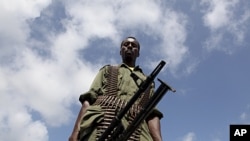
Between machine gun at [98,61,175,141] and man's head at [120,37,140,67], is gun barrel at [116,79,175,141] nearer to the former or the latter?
machine gun at [98,61,175,141]

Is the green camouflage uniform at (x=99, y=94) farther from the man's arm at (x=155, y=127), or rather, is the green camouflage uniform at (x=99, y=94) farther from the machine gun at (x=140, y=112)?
the machine gun at (x=140, y=112)

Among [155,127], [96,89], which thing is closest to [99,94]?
[96,89]

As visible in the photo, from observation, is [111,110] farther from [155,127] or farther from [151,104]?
[151,104]

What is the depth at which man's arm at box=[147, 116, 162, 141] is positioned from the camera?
6.69 meters

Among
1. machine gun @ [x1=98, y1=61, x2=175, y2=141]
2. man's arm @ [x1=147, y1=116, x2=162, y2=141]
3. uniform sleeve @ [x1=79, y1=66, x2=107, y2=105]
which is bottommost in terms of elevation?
machine gun @ [x1=98, y1=61, x2=175, y2=141]

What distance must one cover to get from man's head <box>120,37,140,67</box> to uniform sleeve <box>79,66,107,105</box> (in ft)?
1.66

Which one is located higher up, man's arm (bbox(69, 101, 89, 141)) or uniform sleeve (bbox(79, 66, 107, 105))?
uniform sleeve (bbox(79, 66, 107, 105))

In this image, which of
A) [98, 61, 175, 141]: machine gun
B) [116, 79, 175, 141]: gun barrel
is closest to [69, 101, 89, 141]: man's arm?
[98, 61, 175, 141]: machine gun

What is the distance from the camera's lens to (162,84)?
5.02 metres

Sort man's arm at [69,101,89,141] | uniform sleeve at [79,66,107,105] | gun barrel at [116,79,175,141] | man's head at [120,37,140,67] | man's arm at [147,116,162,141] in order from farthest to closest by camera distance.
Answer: man's head at [120,37,140,67], uniform sleeve at [79,66,107,105], man's arm at [147,116,162,141], man's arm at [69,101,89,141], gun barrel at [116,79,175,141]

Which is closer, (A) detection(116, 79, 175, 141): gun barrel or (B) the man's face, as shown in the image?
(A) detection(116, 79, 175, 141): gun barrel

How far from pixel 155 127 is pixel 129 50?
1.52 metres

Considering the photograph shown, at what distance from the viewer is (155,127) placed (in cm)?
Answer: 674

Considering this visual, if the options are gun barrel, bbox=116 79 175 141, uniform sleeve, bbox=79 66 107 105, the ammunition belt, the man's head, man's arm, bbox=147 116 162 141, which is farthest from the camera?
the man's head
